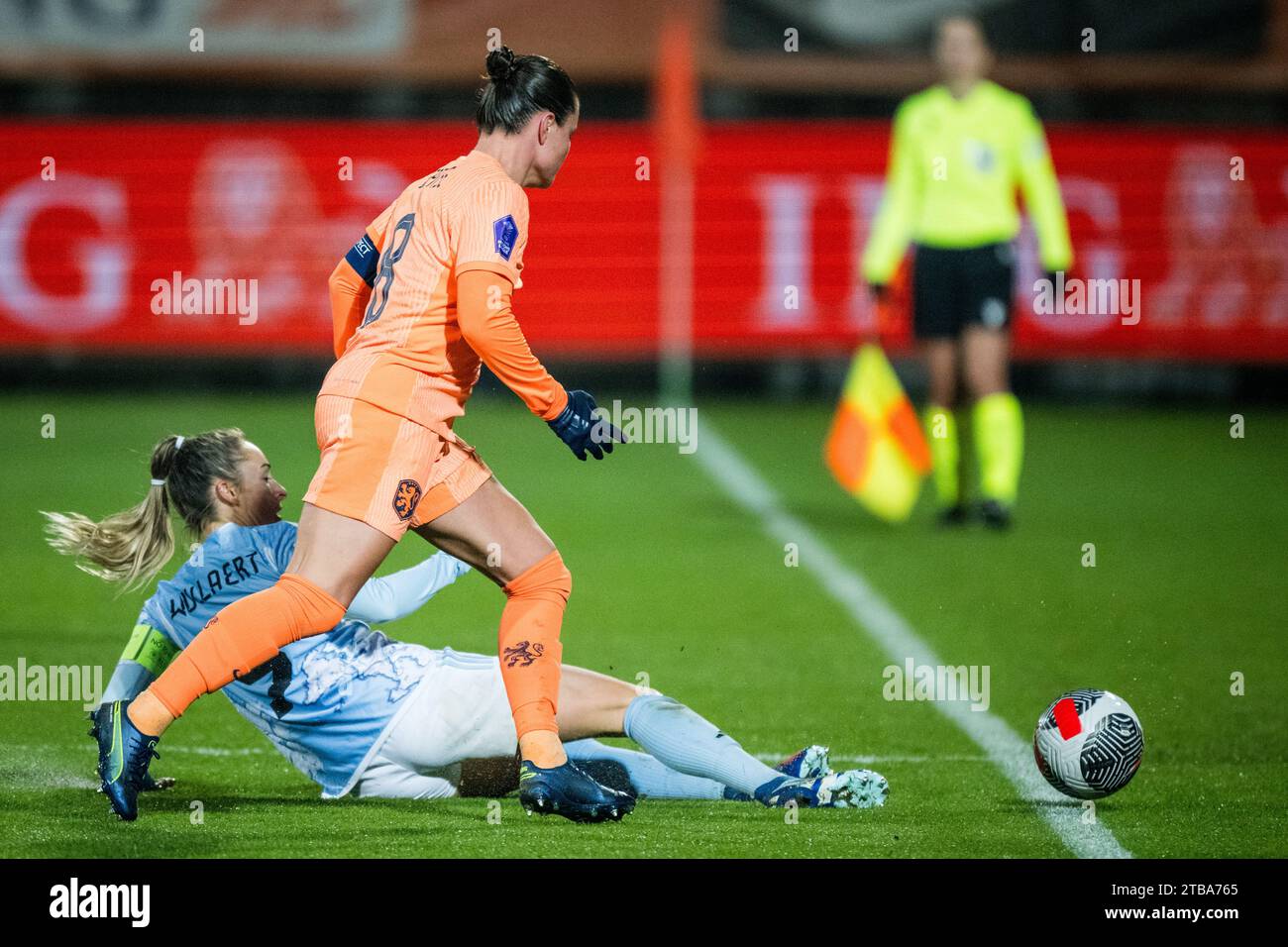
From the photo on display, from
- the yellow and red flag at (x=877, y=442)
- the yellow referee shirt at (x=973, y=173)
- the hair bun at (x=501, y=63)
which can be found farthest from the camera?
the yellow and red flag at (x=877, y=442)

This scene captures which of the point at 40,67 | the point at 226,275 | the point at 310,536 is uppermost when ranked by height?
the point at 40,67

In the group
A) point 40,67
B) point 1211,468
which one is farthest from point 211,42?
point 1211,468

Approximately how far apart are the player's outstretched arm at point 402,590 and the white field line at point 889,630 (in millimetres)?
1646

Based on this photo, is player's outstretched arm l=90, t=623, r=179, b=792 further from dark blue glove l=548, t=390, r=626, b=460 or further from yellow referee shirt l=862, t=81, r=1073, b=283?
yellow referee shirt l=862, t=81, r=1073, b=283

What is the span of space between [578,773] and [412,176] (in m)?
10.7

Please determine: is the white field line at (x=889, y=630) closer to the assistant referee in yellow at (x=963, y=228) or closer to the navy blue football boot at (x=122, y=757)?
the assistant referee in yellow at (x=963, y=228)

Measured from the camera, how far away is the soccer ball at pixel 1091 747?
16.9 ft

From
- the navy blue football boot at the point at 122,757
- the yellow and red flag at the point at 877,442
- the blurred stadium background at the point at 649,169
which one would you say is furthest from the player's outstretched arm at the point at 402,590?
the blurred stadium background at the point at 649,169

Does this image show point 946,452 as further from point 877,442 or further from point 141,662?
point 141,662

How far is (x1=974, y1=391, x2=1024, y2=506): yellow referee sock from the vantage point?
10.2 metres

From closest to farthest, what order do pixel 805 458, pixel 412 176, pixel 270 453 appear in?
pixel 270 453 → pixel 805 458 → pixel 412 176

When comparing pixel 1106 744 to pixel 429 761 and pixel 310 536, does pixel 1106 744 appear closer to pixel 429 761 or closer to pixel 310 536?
pixel 429 761

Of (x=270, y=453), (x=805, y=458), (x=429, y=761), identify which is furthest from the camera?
(x=805, y=458)

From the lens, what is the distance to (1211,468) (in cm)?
1263
